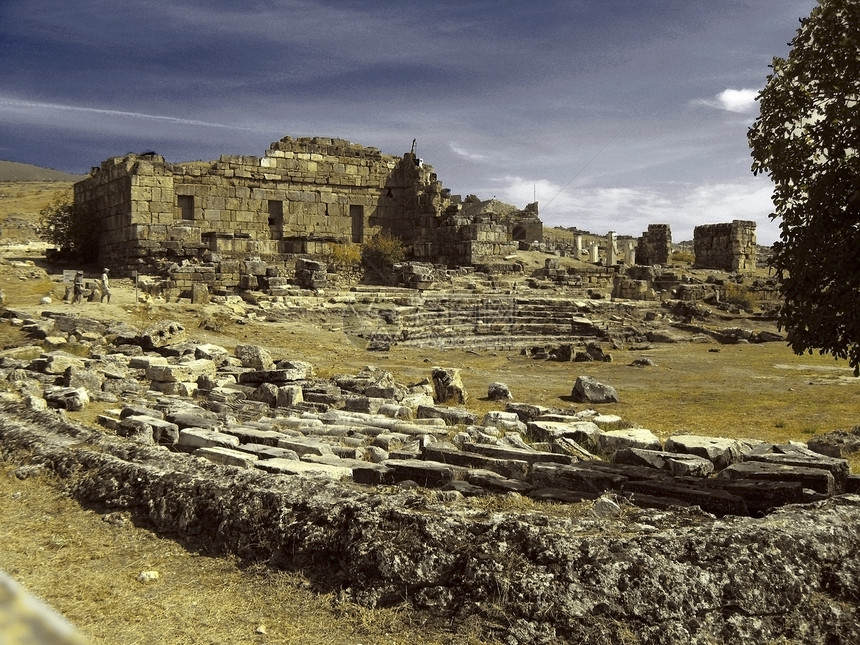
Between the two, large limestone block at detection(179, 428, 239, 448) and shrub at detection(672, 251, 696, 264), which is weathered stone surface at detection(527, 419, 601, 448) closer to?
large limestone block at detection(179, 428, 239, 448)

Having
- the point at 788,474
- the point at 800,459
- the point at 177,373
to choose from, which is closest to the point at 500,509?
the point at 788,474

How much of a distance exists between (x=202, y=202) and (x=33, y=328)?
13.0 meters

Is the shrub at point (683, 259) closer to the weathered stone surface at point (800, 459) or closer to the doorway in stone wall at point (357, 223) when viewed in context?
the doorway in stone wall at point (357, 223)

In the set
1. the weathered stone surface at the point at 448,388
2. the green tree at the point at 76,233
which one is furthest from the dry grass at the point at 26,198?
the weathered stone surface at the point at 448,388

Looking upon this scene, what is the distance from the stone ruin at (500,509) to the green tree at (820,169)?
4.11 ft

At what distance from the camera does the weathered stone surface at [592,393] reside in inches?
500

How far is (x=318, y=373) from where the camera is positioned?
13.9m

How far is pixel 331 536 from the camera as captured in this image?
4289 mm

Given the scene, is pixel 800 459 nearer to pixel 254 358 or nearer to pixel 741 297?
pixel 254 358

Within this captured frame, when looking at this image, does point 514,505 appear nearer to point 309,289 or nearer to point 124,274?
point 309,289

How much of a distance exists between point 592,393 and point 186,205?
18854 millimetres

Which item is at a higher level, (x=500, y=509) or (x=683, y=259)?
(x=683, y=259)

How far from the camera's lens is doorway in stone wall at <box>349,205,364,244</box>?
30.6 meters

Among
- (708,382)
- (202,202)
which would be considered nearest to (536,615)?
(708,382)
